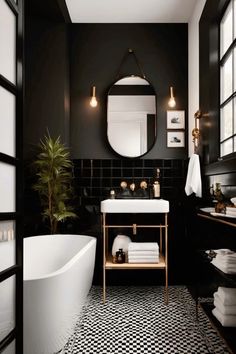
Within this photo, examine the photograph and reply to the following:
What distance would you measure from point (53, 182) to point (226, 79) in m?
2.00

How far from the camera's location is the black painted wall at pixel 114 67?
Answer: 13.4ft

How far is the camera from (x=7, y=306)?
154cm

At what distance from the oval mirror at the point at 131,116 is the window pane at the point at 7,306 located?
8.51ft

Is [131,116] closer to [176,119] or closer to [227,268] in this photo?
[176,119]

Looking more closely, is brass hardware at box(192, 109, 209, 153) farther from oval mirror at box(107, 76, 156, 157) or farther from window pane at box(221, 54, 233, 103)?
oval mirror at box(107, 76, 156, 157)

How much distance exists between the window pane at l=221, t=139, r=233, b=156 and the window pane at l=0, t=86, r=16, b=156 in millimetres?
1925

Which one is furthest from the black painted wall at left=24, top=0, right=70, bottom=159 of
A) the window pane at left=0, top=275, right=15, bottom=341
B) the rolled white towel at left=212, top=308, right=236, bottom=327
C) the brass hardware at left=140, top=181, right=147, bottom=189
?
the rolled white towel at left=212, top=308, right=236, bottom=327

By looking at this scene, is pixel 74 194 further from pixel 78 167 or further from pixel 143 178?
pixel 143 178

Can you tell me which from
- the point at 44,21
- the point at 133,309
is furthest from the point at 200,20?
the point at 133,309

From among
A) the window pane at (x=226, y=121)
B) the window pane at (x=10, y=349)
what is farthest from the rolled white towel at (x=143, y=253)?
the window pane at (x=10, y=349)

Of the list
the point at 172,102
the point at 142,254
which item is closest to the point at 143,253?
the point at 142,254

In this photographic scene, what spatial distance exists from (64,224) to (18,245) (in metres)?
2.30

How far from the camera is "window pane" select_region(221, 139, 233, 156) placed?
2898 millimetres

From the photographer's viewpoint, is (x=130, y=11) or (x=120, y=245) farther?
(x=130, y=11)
